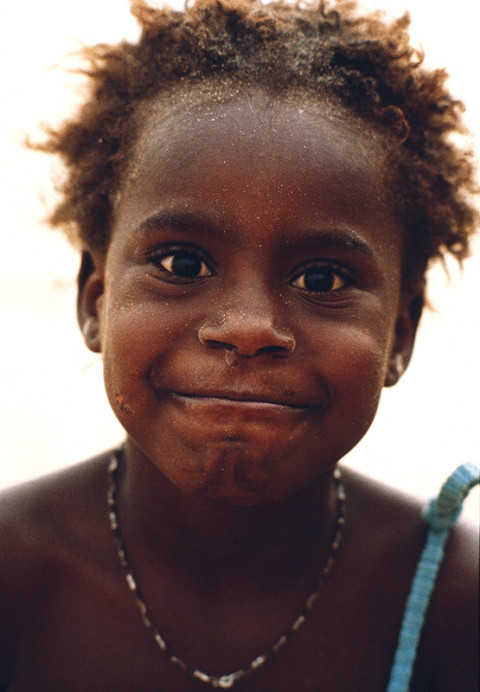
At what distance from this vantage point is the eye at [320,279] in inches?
57.7

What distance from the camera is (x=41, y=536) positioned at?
169 centimetres

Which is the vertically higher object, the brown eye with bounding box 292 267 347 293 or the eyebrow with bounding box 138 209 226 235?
the eyebrow with bounding box 138 209 226 235

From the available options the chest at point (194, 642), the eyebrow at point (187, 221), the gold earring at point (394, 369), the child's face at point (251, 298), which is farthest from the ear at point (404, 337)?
the eyebrow at point (187, 221)

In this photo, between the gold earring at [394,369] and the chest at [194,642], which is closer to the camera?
the chest at [194,642]

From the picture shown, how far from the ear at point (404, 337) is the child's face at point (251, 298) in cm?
21

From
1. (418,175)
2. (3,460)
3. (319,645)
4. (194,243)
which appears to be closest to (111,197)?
(194,243)

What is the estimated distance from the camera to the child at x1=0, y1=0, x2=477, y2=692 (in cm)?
138

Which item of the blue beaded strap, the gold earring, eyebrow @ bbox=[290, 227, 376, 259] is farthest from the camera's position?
the gold earring

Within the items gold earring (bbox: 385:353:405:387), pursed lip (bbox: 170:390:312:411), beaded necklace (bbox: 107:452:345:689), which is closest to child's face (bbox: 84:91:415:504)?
pursed lip (bbox: 170:390:312:411)

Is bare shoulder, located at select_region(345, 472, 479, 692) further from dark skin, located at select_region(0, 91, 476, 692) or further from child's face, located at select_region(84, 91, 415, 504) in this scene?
child's face, located at select_region(84, 91, 415, 504)

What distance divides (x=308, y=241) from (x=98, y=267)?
0.57 metres

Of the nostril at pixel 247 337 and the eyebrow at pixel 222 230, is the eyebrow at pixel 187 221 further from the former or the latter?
the nostril at pixel 247 337

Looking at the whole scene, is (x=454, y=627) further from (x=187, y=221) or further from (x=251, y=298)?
(x=187, y=221)

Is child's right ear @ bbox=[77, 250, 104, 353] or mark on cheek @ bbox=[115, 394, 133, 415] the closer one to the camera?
mark on cheek @ bbox=[115, 394, 133, 415]
